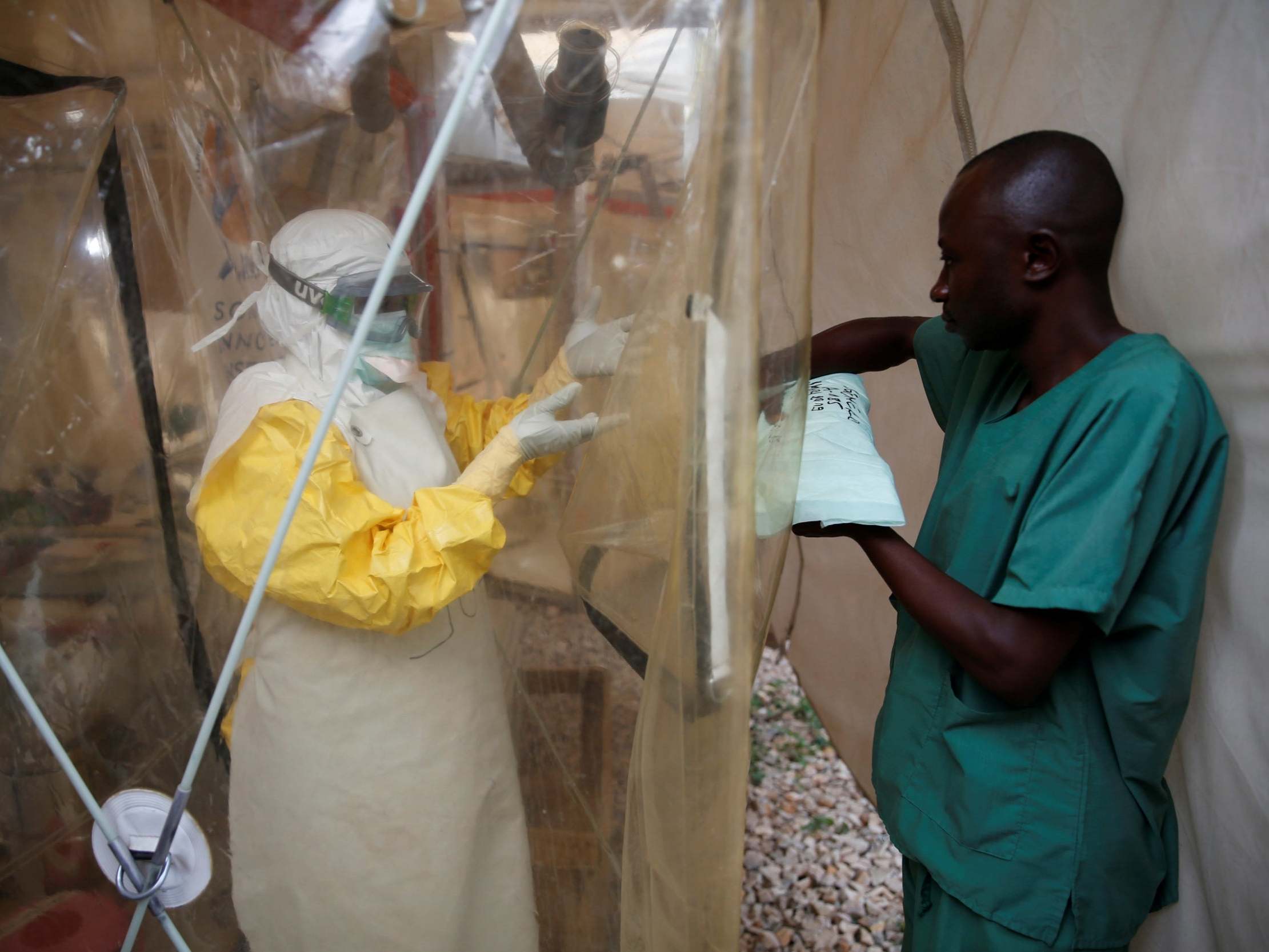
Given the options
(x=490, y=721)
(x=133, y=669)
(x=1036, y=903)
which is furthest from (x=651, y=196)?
(x=133, y=669)

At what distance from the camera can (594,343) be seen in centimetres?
113

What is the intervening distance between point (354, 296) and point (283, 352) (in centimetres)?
24

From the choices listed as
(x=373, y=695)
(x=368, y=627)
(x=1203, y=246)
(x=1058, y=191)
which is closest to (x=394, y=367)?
(x=368, y=627)

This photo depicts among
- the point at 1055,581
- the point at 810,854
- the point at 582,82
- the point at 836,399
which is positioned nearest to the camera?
the point at 1055,581

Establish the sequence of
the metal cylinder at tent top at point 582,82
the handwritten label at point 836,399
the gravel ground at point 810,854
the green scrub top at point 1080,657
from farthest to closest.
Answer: the gravel ground at point 810,854
the metal cylinder at tent top at point 582,82
the handwritten label at point 836,399
the green scrub top at point 1080,657

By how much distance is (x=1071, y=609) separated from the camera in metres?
0.74

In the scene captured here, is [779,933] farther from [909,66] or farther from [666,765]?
[909,66]

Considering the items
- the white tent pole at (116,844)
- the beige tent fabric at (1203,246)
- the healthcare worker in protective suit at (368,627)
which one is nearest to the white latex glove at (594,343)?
the healthcare worker in protective suit at (368,627)

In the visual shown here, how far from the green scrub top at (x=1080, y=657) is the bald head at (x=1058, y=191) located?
0.36ft

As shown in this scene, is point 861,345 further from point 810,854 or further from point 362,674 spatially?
point 810,854

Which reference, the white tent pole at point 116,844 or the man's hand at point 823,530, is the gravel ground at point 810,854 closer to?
the man's hand at point 823,530

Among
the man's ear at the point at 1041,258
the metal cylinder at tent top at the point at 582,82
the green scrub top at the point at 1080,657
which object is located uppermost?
the metal cylinder at tent top at the point at 582,82

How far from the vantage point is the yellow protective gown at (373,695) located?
93 centimetres

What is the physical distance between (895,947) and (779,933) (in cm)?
25
